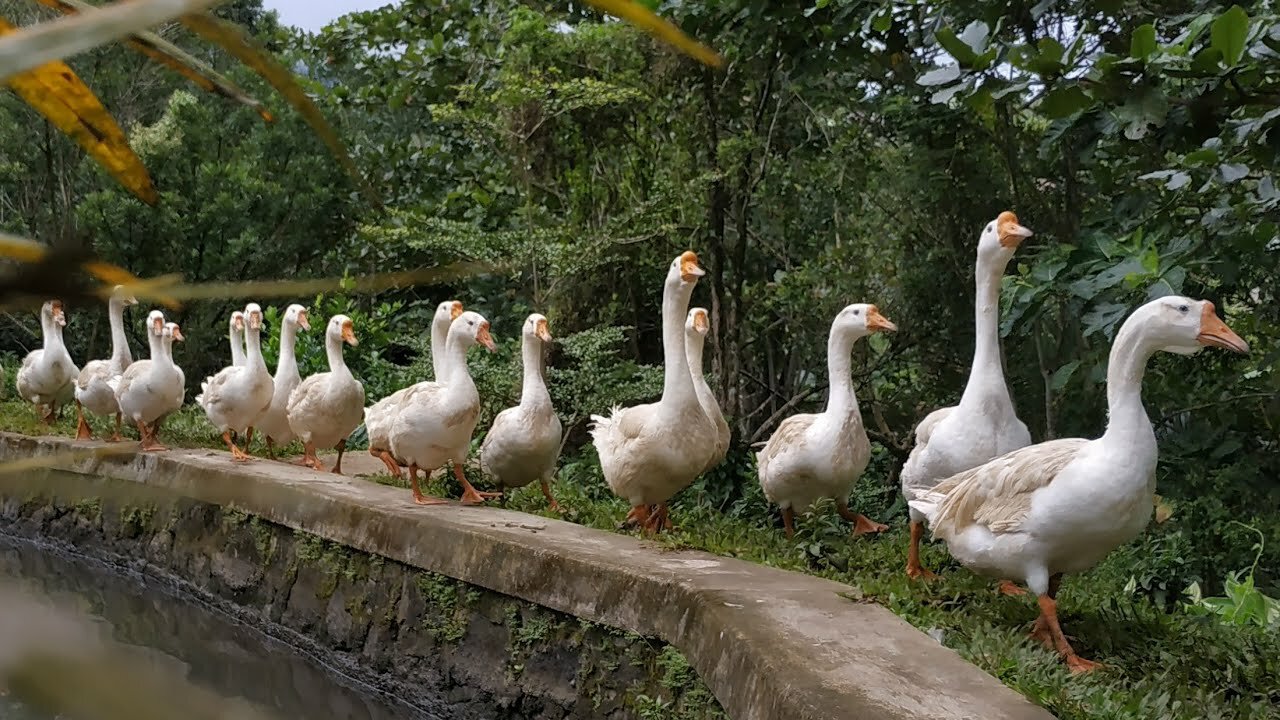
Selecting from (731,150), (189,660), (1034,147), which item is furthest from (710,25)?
(189,660)

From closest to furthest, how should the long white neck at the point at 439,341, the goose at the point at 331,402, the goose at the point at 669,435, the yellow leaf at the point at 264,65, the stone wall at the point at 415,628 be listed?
the yellow leaf at the point at 264,65, the stone wall at the point at 415,628, the goose at the point at 669,435, the long white neck at the point at 439,341, the goose at the point at 331,402

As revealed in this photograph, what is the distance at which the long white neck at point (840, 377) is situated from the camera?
19.3 feet

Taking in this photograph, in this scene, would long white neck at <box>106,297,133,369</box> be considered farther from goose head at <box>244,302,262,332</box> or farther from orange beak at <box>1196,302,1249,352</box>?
orange beak at <box>1196,302,1249,352</box>

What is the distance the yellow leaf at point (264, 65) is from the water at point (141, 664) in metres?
5.76

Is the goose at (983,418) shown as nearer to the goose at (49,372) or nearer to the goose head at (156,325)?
the goose head at (156,325)

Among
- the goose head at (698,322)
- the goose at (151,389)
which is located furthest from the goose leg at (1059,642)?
the goose at (151,389)

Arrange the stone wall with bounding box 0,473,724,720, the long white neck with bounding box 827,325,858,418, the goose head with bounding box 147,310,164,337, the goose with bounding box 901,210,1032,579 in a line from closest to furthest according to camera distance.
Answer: the stone wall with bounding box 0,473,724,720 → the goose with bounding box 901,210,1032,579 → the long white neck with bounding box 827,325,858,418 → the goose head with bounding box 147,310,164,337

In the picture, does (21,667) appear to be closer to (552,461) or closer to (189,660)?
(189,660)

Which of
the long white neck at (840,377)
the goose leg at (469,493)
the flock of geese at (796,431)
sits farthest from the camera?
the goose leg at (469,493)

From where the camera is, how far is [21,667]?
6621 millimetres

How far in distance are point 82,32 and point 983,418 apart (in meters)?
4.93

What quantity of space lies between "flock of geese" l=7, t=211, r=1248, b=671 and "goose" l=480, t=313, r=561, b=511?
0.01 metres

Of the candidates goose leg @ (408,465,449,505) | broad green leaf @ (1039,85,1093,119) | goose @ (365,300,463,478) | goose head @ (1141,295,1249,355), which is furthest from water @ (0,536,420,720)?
broad green leaf @ (1039,85,1093,119)

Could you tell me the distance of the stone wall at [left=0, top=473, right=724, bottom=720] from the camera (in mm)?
4785
